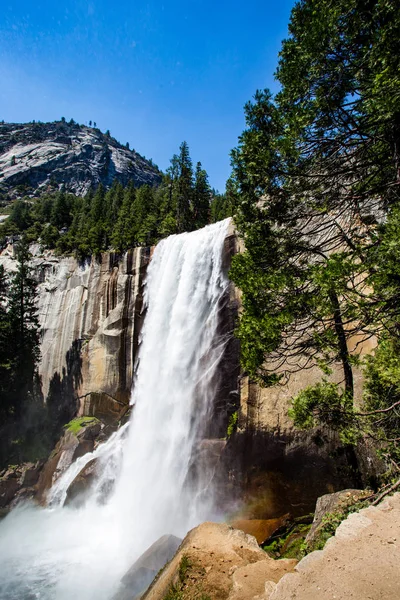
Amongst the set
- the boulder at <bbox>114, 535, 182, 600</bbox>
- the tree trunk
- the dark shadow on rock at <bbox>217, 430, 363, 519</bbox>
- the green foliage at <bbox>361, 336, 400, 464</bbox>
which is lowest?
the boulder at <bbox>114, 535, 182, 600</bbox>

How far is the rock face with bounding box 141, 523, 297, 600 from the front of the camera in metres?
4.81

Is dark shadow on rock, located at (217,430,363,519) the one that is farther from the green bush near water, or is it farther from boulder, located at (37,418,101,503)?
the green bush near water

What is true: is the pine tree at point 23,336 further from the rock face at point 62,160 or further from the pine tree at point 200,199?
the rock face at point 62,160

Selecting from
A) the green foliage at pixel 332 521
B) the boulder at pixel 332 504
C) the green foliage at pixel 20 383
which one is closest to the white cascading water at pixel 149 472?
the green foliage at pixel 20 383

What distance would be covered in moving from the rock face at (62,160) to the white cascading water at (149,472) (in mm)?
124891

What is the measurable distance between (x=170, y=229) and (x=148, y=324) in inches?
Answer: 627

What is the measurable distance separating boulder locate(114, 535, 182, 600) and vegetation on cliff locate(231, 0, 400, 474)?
24.2 feet

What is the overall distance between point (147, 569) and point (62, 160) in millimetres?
158116

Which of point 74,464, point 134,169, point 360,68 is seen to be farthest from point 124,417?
point 134,169

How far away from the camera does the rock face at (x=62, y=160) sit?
128875 mm

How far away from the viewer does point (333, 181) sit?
701cm

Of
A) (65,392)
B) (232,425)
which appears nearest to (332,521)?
(232,425)

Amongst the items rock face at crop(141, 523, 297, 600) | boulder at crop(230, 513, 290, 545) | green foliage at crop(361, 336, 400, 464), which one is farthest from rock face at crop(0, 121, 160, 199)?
green foliage at crop(361, 336, 400, 464)

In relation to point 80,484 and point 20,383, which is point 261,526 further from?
point 20,383
